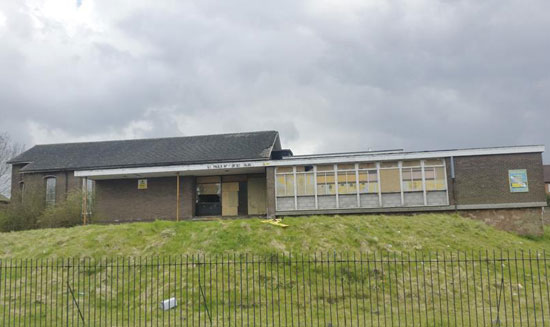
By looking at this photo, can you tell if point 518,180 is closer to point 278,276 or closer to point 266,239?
point 266,239

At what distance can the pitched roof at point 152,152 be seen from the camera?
31.2m

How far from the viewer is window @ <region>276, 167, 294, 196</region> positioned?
2470 centimetres

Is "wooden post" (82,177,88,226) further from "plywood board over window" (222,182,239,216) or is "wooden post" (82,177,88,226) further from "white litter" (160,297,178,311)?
"white litter" (160,297,178,311)

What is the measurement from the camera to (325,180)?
961 inches

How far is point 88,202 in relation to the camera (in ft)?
94.9

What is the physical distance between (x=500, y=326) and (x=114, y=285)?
1059 cm

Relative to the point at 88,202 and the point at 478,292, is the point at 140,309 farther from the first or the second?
the point at 88,202

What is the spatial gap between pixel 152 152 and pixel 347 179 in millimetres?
15900

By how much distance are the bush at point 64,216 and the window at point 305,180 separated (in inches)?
541

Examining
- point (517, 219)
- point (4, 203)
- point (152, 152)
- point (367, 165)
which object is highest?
point (152, 152)

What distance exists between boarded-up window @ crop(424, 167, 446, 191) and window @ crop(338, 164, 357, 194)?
3660 mm

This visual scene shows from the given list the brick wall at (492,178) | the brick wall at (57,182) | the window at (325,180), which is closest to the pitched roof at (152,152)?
the brick wall at (57,182)

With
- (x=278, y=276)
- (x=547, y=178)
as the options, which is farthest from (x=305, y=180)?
(x=547, y=178)

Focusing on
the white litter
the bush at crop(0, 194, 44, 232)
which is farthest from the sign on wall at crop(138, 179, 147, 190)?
the white litter
